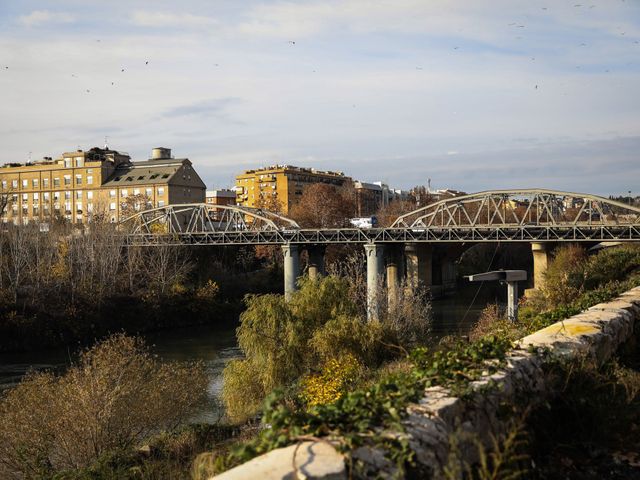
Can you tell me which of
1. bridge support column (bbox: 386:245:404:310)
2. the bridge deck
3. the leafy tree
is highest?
the bridge deck

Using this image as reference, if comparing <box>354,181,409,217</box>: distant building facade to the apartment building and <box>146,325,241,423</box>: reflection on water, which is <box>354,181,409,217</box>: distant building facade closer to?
the apartment building

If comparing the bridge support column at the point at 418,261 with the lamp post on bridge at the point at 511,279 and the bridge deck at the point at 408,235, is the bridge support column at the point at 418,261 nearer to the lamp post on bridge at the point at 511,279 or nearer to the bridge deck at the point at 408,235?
the bridge deck at the point at 408,235

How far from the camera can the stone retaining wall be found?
5148 mm

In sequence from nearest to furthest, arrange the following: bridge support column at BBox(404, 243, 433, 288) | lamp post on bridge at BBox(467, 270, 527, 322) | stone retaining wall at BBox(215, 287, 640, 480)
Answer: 1. stone retaining wall at BBox(215, 287, 640, 480)
2. lamp post on bridge at BBox(467, 270, 527, 322)
3. bridge support column at BBox(404, 243, 433, 288)

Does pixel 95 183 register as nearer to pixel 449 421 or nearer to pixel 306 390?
pixel 306 390

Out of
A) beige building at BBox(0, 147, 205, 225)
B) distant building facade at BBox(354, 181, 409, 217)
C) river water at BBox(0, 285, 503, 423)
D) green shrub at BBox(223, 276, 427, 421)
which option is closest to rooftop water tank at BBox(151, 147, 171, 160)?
beige building at BBox(0, 147, 205, 225)

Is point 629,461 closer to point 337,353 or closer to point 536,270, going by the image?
point 337,353

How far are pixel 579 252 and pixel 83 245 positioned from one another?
41.2 metres

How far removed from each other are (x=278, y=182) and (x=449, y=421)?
131 m

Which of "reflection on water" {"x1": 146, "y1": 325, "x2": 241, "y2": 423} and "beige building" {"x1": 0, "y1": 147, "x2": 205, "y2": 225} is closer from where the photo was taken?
"reflection on water" {"x1": 146, "y1": 325, "x2": 241, "y2": 423}

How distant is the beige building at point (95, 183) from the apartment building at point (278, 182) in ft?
77.0

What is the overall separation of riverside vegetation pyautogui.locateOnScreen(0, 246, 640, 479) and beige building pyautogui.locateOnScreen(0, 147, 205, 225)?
7440 cm

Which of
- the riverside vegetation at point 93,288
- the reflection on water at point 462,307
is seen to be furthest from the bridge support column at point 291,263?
the reflection on water at point 462,307

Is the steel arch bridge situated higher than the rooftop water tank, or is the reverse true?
the rooftop water tank
